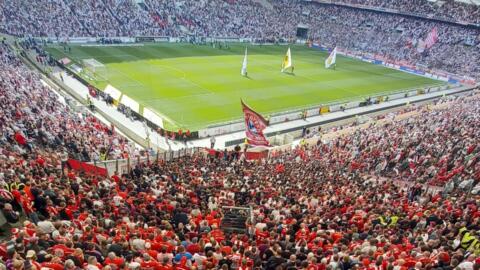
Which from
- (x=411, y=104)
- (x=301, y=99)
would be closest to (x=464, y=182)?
(x=301, y=99)

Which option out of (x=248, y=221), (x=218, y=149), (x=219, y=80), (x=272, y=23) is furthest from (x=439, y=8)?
(x=248, y=221)

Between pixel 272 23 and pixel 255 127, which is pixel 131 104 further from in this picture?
pixel 272 23

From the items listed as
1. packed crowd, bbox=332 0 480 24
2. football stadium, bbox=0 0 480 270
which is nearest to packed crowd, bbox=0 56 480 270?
Answer: football stadium, bbox=0 0 480 270

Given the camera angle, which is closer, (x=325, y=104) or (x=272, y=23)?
(x=325, y=104)

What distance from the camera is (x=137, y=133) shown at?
1169 inches

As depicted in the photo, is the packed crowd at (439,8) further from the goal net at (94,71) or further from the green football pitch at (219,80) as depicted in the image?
the goal net at (94,71)

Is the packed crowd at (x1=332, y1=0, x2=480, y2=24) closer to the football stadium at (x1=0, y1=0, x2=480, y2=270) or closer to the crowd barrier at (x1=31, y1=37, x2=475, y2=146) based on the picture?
the football stadium at (x1=0, y1=0, x2=480, y2=270)

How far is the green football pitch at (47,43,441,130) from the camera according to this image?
119ft

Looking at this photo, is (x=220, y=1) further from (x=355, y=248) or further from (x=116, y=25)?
(x=355, y=248)

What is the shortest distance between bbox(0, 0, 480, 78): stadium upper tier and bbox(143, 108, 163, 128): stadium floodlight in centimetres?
2566

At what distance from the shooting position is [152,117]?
3136cm

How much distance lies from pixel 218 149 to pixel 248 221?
1499cm

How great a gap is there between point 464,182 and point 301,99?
26875 mm

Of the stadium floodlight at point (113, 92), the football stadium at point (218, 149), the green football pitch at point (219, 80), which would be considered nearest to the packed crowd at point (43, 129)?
the football stadium at point (218, 149)
